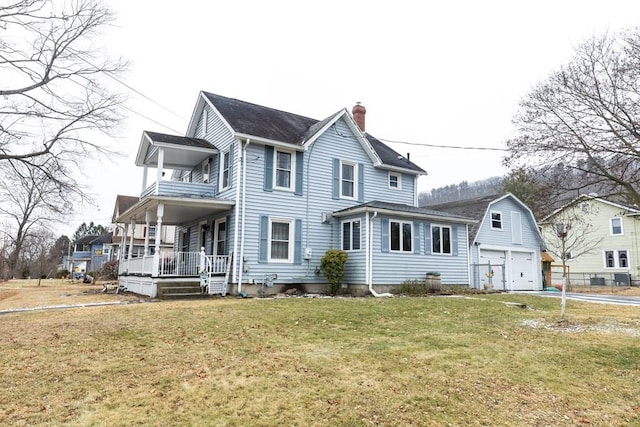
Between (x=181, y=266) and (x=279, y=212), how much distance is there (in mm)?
4521

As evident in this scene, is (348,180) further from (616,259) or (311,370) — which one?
(616,259)

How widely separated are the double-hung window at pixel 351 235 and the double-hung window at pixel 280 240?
93.0 inches

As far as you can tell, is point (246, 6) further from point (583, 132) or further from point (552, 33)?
point (583, 132)

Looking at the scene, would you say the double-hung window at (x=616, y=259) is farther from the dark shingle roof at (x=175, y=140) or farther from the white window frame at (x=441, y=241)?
the dark shingle roof at (x=175, y=140)

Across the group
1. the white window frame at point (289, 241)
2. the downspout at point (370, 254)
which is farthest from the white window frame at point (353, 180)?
the white window frame at point (289, 241)

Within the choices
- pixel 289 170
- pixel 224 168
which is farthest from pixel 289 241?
pixel 224 168

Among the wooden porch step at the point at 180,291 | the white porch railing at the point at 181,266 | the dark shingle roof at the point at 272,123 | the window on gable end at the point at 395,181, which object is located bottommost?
the wooden porch step at the point at 180,291

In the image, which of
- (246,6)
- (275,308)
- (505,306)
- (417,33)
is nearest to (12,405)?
(275,308)

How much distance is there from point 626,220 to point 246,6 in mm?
31699

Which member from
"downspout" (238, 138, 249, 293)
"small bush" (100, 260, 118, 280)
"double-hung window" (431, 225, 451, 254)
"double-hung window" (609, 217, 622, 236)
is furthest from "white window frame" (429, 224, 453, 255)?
"small bush" (100, 260, 118, 280)

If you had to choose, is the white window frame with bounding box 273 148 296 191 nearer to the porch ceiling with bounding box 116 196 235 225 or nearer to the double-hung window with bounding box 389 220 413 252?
the porch ceiling with bounding box 116 196 235 225

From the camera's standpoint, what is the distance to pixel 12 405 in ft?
14.5

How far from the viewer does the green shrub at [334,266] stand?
16263 millimetres

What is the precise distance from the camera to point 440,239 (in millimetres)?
18859
